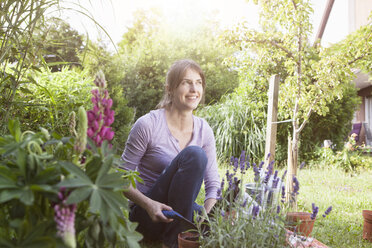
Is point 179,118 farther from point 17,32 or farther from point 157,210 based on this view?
point 17,32

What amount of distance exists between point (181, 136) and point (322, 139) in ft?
17.2

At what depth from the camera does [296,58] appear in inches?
135

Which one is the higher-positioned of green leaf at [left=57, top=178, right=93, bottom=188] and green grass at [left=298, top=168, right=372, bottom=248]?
green leaf at [left=57, top=178, right=93, bottom=188]

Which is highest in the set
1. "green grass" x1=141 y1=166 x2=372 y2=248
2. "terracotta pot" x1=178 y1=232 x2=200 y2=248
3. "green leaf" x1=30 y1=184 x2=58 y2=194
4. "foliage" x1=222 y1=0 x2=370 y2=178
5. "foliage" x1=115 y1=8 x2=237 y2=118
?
"foliage" x1=115 y1=8 x2=237 y2=118

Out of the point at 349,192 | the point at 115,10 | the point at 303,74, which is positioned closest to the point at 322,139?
the point at 349,192

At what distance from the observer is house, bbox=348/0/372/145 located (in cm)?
1073

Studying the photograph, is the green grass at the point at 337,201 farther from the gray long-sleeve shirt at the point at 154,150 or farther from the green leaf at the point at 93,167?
the green leaf at the point at 93,167

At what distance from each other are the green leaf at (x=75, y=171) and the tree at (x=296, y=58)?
8.80ft

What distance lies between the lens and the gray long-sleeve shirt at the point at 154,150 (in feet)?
6.64

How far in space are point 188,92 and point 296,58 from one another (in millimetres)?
1760

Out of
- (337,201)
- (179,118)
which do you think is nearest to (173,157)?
(179,118)

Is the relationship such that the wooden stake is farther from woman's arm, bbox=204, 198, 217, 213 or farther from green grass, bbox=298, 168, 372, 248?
woman's arm, bbox=204, 198, 217, 213

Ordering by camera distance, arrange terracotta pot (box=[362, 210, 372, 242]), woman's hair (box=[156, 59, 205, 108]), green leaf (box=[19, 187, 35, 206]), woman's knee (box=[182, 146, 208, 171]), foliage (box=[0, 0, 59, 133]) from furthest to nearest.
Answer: terracotta pot (box=[362, 210, 372, 242]) → woman's hair (box=[156, 59, 205, 108]) → woman's knee (box=[182, 146, 208, 171]) → foliage (box=[0, 0, 59, 133]) → green leaf (box=[19, 187, 35, 206])

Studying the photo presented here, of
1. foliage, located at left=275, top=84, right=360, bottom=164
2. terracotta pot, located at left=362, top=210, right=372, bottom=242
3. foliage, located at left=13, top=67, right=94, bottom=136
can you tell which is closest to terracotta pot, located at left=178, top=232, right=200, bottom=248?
foliage, located at left=13, top=67, right=94, bottom=136
